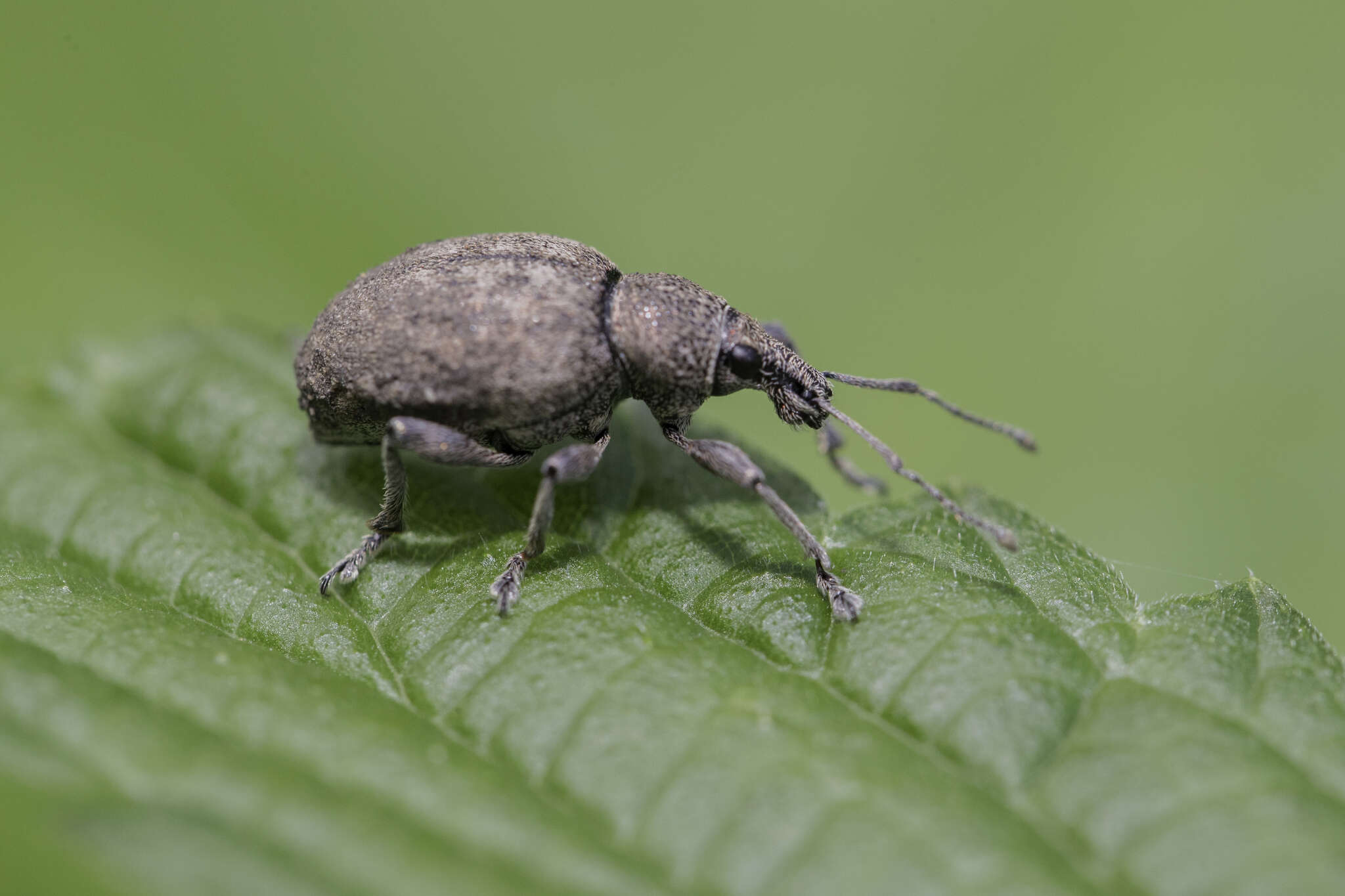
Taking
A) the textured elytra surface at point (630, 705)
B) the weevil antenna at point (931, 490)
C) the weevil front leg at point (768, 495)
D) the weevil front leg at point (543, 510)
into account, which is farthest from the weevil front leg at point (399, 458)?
the weevil antenna at point (931, 490)

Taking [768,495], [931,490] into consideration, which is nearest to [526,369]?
[768,495]

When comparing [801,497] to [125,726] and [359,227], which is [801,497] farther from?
[359,227]

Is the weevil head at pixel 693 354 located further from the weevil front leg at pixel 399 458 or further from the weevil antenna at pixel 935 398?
the weevil front leg at pixel 399 458

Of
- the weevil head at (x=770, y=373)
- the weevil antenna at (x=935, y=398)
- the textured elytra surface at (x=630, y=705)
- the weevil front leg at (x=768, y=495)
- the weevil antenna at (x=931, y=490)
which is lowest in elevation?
the textured elytra surface at (x=630, y=705)

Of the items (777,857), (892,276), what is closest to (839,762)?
(777,857)

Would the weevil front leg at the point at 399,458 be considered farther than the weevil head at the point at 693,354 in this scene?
No

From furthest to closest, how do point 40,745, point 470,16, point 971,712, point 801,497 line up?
point 470,16 → point 801,497 → point 971,712 → point 40,745

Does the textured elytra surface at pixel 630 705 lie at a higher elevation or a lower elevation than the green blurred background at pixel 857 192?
lower
